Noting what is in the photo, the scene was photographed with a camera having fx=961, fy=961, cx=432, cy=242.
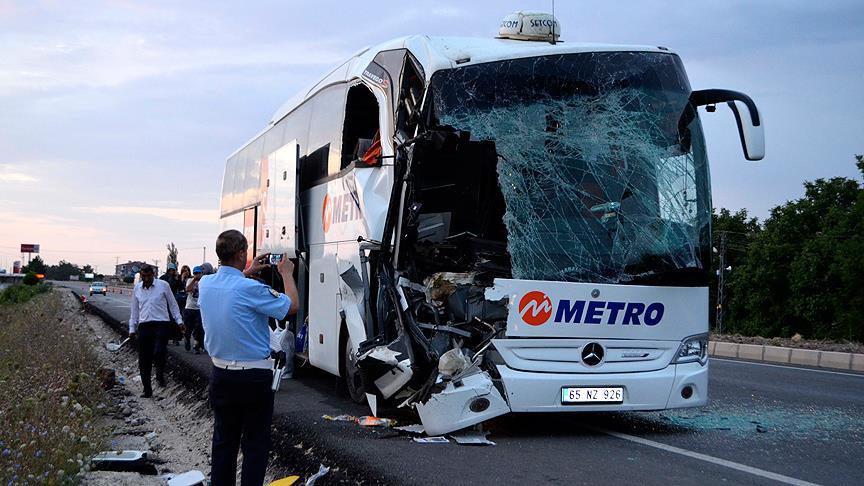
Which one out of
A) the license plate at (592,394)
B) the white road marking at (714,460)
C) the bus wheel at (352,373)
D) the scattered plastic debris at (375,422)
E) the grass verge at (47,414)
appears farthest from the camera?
the bus wheel at (352,373)

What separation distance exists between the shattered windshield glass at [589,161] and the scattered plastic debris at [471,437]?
144 centimetres

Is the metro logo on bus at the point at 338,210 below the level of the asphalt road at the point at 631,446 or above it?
above

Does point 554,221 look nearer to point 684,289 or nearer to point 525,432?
point 684,289

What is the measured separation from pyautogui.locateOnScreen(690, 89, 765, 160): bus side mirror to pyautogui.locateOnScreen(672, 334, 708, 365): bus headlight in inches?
66.1

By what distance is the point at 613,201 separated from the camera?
824 cm

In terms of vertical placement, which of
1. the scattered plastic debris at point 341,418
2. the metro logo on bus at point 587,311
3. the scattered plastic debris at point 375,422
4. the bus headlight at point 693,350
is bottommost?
the scattered plastic debris at point 341,418

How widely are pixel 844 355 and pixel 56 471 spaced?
54.1 ft

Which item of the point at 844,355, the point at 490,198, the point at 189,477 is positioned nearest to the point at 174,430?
the point at 189,477

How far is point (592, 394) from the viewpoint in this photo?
8156 millimetres

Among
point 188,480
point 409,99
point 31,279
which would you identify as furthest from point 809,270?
point 188,480

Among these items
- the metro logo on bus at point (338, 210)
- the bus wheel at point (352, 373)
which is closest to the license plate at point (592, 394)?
the bus wheel at point (352, 373)

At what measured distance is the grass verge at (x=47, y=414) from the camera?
253 inches

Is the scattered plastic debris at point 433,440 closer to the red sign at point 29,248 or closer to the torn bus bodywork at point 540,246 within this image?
the torn bus bodywork at point 540,246

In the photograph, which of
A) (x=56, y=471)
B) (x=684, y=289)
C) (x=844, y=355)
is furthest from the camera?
(x=844, y=355)
